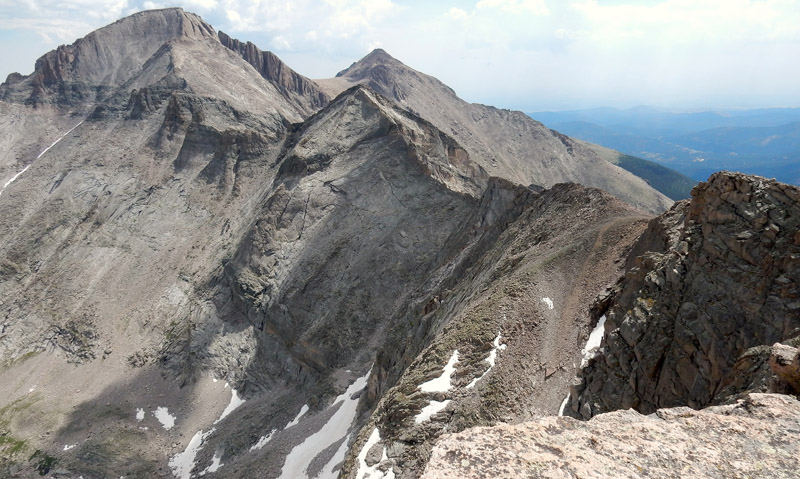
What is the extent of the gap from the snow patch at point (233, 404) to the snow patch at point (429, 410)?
39.7 metres

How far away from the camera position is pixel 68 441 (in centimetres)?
5038

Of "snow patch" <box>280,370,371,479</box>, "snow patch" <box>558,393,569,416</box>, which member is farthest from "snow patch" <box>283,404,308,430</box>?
"snow patch" <box>558,393,569,416</box>

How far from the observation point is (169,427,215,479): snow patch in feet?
147

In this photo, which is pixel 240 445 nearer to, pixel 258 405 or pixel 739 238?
pixel 258 405

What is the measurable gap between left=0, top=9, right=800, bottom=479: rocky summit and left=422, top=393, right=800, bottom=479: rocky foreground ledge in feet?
0.16

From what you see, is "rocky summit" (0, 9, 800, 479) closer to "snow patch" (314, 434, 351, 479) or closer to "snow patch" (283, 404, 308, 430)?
"snow patch" (314, 434, 351, 479)

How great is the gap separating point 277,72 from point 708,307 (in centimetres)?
18123

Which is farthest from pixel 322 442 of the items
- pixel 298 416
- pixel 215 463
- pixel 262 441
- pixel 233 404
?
pixel 233 404

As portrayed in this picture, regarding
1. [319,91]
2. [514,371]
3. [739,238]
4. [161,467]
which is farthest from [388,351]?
[319,91]

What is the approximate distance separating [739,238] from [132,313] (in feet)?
246

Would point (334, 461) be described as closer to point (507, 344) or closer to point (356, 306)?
point (507, 344)

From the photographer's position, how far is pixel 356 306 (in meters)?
54.0

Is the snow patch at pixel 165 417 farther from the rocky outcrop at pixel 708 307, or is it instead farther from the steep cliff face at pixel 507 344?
the rocky outcrop at pixel 708 307

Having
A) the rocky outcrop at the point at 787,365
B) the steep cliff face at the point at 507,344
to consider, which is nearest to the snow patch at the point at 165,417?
the steep cliff face at the point at 507,344
